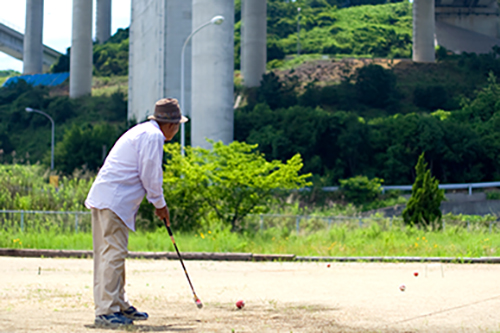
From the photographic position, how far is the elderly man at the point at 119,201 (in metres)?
5.01

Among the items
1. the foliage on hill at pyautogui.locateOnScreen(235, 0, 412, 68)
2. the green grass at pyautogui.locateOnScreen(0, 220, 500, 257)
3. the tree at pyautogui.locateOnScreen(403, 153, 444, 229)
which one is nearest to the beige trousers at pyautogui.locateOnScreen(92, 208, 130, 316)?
the green grass at pyautogui.locateOnScreen(0, 220, 500, 257)

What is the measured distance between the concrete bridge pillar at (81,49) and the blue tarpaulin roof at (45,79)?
13.4 metres

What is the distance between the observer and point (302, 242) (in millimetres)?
14633

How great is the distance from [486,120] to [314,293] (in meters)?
49.1

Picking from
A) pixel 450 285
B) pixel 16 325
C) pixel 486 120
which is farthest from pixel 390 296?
pixel 486 120

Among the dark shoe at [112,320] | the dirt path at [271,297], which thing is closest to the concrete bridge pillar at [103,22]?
the dirt path at [271,297]

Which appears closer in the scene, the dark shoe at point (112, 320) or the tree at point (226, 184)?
the dark shoe at point (112, 320)

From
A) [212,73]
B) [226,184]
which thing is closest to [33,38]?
[212,73]

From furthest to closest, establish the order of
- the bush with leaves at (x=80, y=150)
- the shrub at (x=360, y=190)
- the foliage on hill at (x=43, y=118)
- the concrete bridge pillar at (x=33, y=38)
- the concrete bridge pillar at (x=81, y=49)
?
1. the concrete bridge pillar at (x=33, y=38)
2. the concrete bridge pillar at (x=81, y=49)
3. the foliage on hill at (x=43, y=118)
4. the bush with leaves at (x=80, y=150)
5. the shrub at (x=360, y=190)

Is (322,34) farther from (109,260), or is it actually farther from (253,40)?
(109,260)

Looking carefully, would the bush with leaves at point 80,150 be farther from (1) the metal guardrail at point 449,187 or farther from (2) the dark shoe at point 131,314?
(2) the dark shoe at point 131,314

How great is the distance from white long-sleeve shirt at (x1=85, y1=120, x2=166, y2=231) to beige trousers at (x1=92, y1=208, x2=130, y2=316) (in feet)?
0.30

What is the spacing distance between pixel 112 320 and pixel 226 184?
35.9ft

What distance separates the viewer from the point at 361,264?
12000mm
